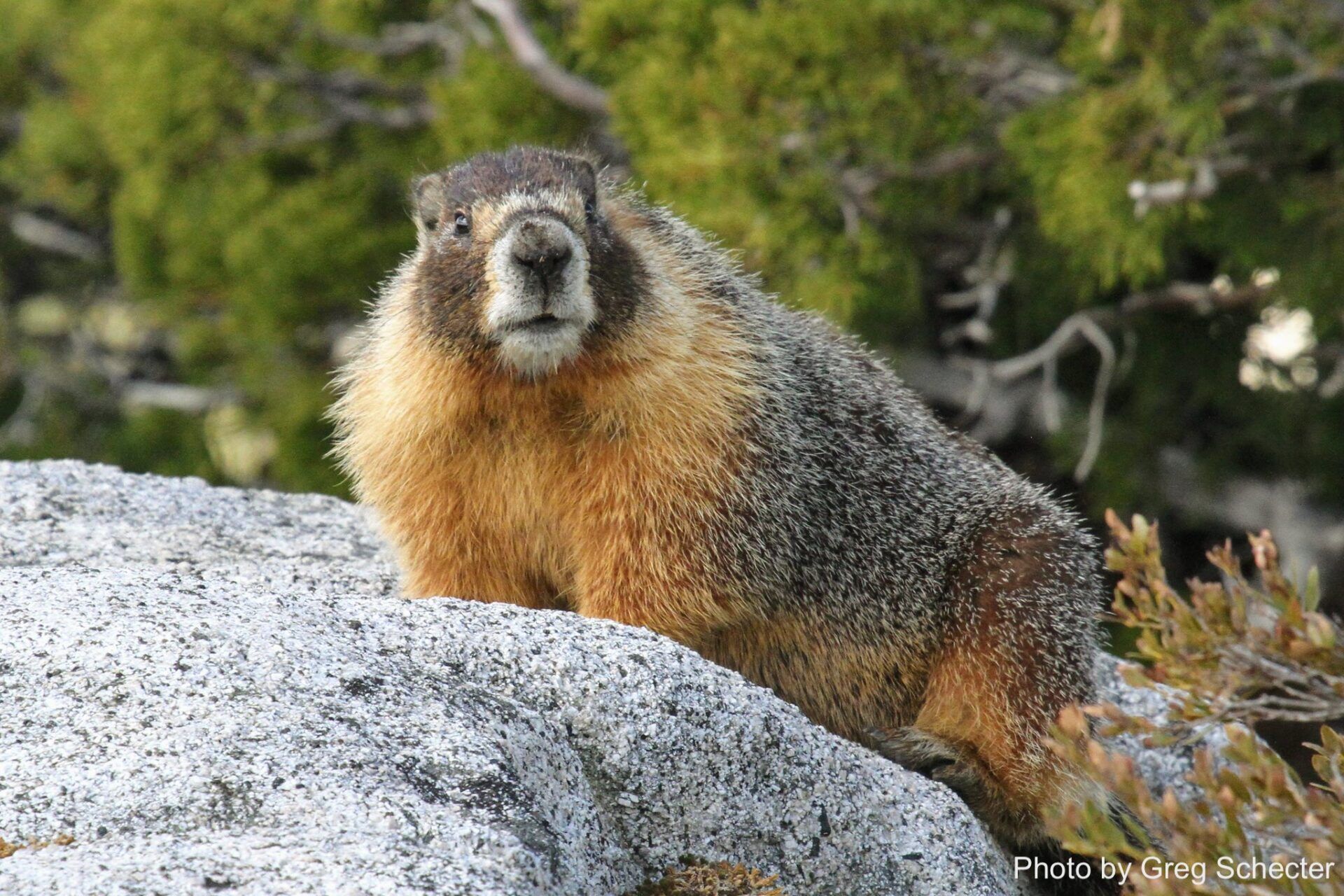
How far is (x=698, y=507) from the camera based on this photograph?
539 centimetres

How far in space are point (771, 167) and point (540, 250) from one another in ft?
13.7

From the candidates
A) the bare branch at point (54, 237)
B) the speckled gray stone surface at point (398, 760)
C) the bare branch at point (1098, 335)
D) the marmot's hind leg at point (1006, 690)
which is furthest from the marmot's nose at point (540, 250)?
the bare branch at point (54, 237)

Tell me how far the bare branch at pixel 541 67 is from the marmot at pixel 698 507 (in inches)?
203

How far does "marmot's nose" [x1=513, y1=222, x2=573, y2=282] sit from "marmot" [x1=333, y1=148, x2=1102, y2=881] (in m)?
0.04

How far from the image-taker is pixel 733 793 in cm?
441

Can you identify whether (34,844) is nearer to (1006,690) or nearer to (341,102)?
(1006,690)

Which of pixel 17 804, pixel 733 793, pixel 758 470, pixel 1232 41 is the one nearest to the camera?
→ pixel 17 804

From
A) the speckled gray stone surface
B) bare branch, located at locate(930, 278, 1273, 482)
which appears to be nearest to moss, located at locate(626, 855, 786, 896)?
the speckled gray stone surface

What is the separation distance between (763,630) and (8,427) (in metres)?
12.3

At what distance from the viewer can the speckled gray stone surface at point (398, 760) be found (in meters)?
3.43

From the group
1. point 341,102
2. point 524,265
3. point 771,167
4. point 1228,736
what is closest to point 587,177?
point 524,265

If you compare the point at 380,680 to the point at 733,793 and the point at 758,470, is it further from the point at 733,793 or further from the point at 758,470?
the point at 758,470

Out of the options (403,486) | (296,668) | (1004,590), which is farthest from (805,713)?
(296,668)

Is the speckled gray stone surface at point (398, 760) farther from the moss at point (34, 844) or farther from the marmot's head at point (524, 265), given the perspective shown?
the marmot's head at point (524, 265)
